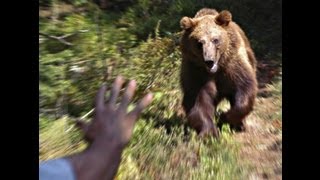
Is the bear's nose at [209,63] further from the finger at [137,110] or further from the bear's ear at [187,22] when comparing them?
the finger at [137,110]

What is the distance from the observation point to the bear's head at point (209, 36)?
2.86 meters

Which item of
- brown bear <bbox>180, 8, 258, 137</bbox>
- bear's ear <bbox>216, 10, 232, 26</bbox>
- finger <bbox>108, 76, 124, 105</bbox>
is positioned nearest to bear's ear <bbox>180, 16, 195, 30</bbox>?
brown bear <bbox>180, 8, 258, 137</bbox>

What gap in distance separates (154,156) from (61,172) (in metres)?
1.95

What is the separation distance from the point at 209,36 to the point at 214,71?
0.71ft

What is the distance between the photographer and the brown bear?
289 cm

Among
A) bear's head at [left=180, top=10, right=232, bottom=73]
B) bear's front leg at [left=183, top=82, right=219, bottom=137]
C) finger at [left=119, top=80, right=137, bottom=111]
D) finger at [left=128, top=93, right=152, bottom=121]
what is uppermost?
bear's head at [left=180, top=10, right=232, bottom=73]

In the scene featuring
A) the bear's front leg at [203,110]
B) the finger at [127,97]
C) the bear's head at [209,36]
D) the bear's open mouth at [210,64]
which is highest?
the bear's head at [209,36]

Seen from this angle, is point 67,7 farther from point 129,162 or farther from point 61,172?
point 61,172

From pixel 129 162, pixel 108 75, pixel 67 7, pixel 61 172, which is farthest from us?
pixel 67 7

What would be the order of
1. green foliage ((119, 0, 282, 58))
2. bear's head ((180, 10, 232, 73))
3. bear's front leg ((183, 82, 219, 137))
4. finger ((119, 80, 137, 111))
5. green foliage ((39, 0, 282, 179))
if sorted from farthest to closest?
1. green foliage ((119, 0, 282, 58))
2. bear's front leg ((183, 82, 219, 137))
3. bear's head ((180, 10, 232, 73))
4. green foliage ((39, 0, 282, 179))
5. finger ((119, 80, 137, 111))

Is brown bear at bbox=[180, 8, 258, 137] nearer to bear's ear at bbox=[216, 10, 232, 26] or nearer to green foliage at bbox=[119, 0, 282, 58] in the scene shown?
bear's ear at bbox=[216, 10, 232, 26]

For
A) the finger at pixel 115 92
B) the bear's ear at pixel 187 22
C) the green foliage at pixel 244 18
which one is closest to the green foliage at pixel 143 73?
the green foliage at pixel 244 18

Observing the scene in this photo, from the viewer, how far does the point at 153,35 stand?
11.6 ft
